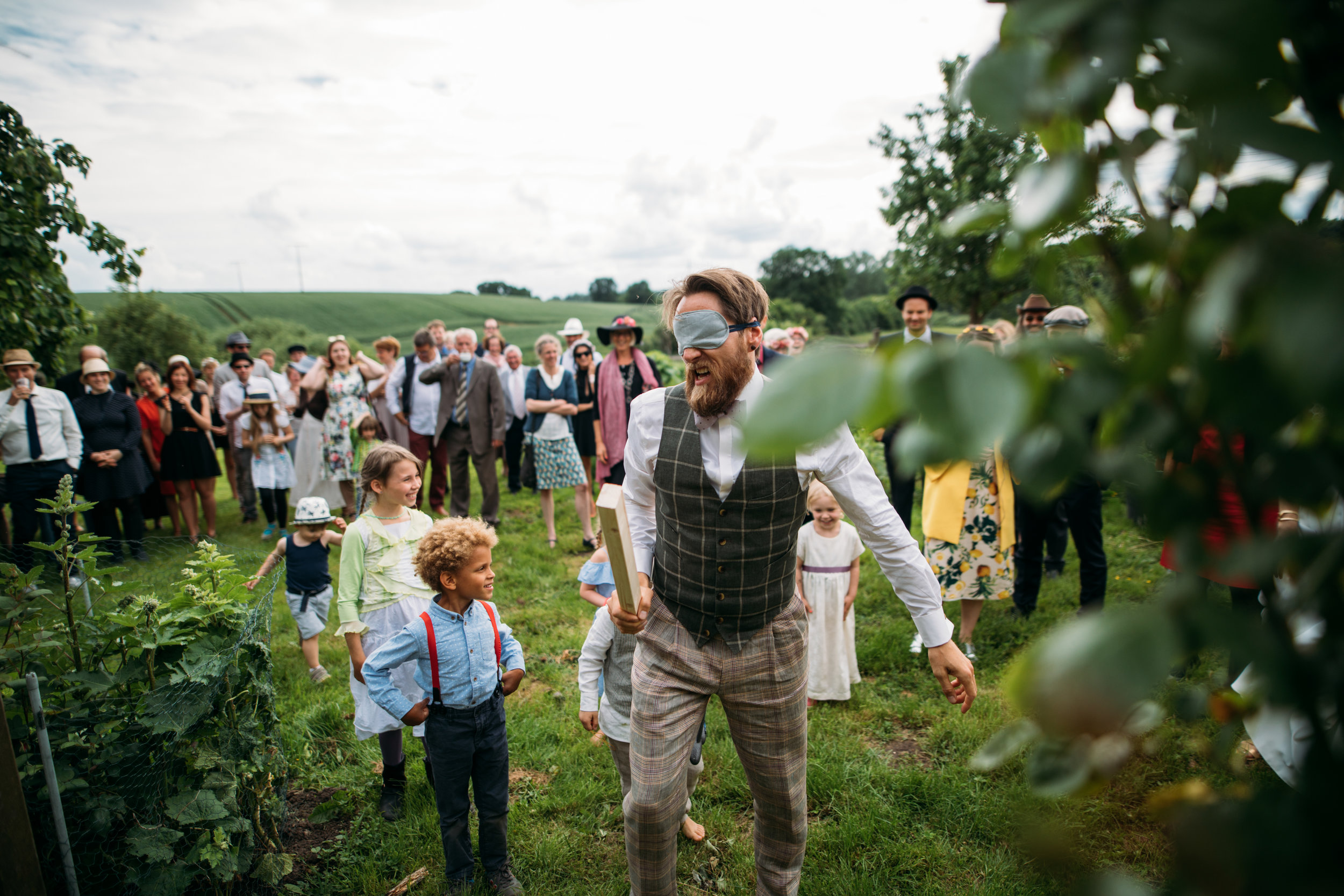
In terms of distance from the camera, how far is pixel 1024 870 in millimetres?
3266

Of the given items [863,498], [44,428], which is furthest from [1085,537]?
[44,428]

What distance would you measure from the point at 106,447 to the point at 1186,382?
1012cm

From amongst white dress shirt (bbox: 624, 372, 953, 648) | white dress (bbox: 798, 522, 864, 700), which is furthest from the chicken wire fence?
white dress (bbox: 798, 522, 864, 700)

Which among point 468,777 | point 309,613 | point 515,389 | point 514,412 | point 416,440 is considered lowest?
point 468,777

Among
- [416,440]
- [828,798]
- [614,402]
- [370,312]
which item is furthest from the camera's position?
[370,312]

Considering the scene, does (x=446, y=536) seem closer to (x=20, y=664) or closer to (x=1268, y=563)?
(x=20, y=664)

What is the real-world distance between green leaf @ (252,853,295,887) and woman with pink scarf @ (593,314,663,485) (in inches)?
182

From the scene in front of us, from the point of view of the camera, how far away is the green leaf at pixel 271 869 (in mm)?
3062

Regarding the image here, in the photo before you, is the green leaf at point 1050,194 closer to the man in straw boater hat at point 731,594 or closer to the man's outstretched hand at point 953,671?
the man in straw boater hat at point 731,594

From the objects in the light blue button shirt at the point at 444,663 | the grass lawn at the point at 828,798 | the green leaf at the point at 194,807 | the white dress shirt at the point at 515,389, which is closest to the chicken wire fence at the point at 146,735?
the green leaf at the point at 194,807

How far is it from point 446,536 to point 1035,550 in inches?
187

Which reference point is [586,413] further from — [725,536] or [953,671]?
[953,671]

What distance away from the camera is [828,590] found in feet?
15.8

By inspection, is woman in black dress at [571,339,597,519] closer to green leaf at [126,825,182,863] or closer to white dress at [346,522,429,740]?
white dress at [346,522,429,740]
